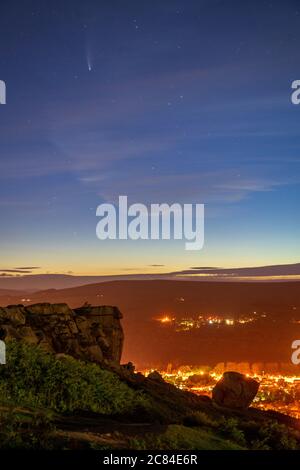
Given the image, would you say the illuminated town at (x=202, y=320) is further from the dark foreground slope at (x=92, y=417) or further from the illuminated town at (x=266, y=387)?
the dark foreground slope at (x=92, y=417)

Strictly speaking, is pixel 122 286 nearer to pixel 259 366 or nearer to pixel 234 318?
pixel 234 318

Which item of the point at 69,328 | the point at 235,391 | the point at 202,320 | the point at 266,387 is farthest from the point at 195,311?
the point at 69,328

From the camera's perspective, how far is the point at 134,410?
42.2 feet

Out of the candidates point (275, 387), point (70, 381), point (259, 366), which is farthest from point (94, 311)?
point (259, 366)

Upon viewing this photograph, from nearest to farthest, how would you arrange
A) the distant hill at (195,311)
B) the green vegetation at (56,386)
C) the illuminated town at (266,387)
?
the green vegetation at (56,386) < the illuminated town at (266,387) < the distant hill at (195,311)

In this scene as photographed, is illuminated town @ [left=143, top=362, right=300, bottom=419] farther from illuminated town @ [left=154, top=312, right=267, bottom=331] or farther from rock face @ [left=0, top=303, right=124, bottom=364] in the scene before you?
illuminated town @ [left=154, top=312, right=267, bottom=331]

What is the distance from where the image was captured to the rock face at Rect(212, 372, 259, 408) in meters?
22.0

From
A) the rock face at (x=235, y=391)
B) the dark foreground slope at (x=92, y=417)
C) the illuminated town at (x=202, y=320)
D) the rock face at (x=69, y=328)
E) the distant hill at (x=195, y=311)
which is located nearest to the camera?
the dark foreground slope at (x=92, y=417)

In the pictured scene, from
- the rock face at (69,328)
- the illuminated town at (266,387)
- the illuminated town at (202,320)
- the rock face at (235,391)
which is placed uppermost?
the rock face at (69,328)

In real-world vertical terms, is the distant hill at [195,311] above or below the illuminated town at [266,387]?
above

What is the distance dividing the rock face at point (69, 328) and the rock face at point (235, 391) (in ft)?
15.5

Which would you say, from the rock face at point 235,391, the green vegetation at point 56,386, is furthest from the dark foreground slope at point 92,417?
the rock face at point 235,391

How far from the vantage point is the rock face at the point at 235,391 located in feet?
72.2

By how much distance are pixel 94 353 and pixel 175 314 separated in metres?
63.3
